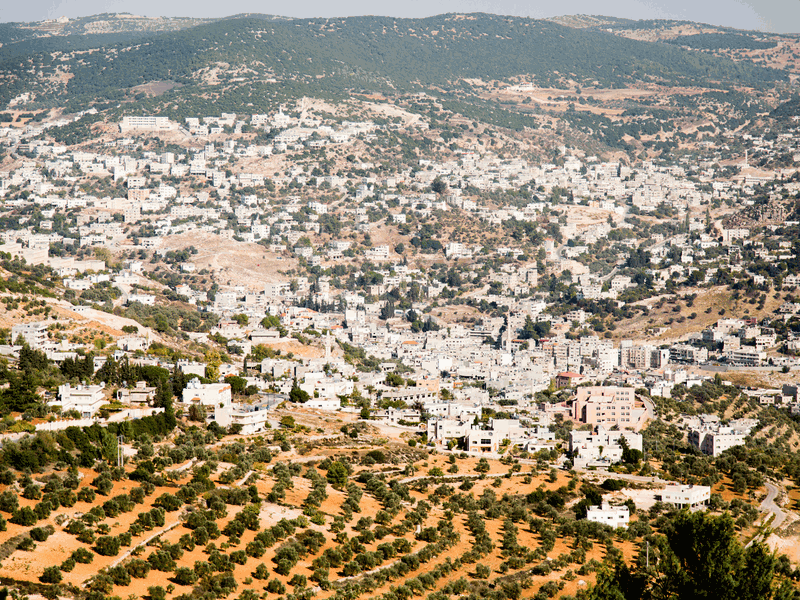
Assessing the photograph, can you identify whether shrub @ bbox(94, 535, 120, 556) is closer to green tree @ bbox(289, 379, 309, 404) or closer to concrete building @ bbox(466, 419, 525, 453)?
concrete building @ bbox(466, 419, 525, 453)

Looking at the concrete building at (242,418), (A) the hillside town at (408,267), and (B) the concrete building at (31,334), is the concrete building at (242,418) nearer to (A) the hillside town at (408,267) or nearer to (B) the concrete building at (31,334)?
(A) the hillside town at (408,267)

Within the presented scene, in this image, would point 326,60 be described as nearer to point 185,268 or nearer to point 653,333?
point 185,268

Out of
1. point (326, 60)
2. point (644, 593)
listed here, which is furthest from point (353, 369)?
point (326, 60)

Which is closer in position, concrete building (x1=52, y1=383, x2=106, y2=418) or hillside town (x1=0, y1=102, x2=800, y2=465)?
concrete building (x1=52, y1=383, x2=106, y2=418)

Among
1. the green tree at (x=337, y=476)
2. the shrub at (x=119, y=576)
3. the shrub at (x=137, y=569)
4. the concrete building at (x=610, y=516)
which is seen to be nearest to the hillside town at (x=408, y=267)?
the green tree at (x=337, y=476)

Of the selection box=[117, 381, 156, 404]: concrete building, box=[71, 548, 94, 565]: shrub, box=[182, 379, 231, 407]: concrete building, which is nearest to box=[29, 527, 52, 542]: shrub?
box=[71, 548, 94, 565]: shrub

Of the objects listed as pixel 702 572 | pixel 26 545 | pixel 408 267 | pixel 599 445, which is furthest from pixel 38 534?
pixel 408 267

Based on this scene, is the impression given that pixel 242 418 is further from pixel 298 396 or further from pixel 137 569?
pixel 137 569
